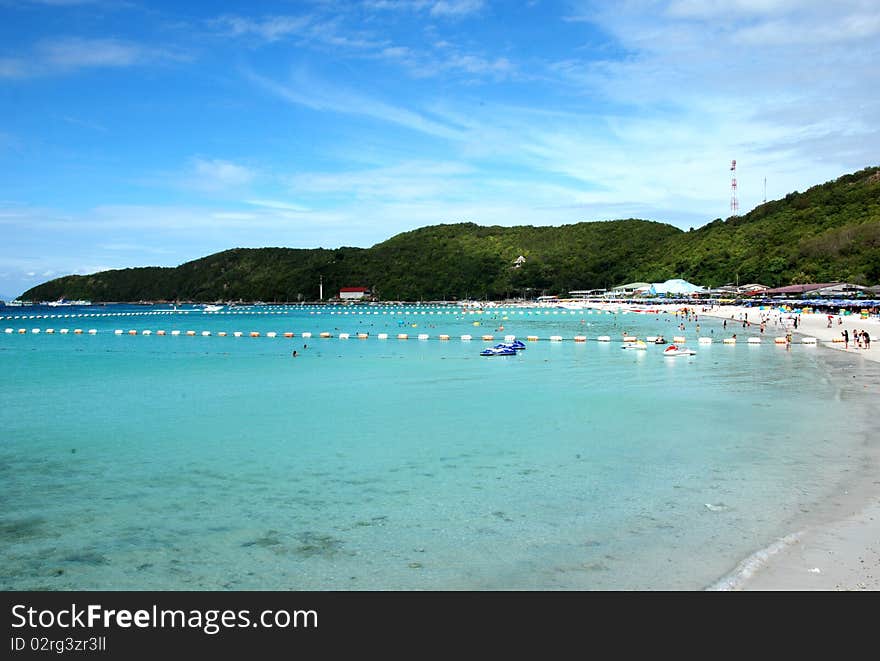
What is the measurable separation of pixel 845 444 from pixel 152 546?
1360cm

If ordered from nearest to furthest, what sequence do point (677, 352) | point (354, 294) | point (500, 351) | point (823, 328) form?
point (677, 352) → point (500, 351) → point (823, 328) → point (354, 294)

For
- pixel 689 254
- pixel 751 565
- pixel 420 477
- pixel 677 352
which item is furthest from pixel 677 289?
pixel 751 565

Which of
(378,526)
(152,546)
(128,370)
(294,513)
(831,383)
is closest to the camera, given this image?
(152,546)

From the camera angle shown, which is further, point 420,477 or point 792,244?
point 792,244

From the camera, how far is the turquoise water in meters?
9.22

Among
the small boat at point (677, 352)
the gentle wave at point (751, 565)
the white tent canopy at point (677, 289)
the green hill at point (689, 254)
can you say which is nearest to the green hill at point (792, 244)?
the green hill at point (689, 254)

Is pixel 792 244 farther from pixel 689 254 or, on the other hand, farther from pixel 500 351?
pixel 500 351

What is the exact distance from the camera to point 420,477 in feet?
45.9

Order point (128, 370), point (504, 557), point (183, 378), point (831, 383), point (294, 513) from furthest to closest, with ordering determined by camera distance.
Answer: point (128, 370) → point (183, 378) → point (831, 383) → point (294, 513) → point (504, 557)

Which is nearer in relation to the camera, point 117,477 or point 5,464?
point 117,477

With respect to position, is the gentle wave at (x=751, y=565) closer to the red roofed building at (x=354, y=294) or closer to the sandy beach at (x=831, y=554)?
the sandy beach at (x=831, y=554)

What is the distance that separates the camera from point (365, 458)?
15883 mm
